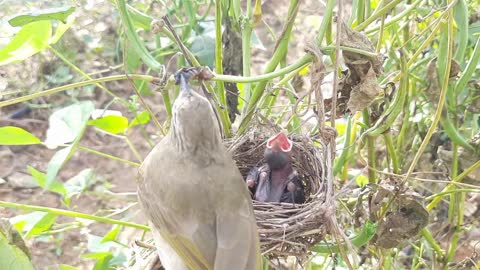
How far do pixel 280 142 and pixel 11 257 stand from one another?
867 millimetres

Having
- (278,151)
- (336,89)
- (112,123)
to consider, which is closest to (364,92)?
(336,89)

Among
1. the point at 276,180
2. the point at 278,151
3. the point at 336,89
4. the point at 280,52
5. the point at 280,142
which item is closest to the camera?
the point at 336,89

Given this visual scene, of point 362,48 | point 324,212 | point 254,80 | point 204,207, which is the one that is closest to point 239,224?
point 204,207

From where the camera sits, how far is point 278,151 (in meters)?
2.34

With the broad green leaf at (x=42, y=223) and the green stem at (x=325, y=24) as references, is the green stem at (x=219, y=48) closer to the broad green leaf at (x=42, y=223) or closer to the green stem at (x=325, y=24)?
the green stem at (x=325, y=24)

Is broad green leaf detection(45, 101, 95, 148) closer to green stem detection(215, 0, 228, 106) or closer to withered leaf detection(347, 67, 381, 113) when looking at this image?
green stem detection(215, 0, 228, 106)

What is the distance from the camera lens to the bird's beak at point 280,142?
2.23 m

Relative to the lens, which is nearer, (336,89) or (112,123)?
(336,89)

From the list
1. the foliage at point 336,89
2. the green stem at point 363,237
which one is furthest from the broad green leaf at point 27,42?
the green stem at point 363,237

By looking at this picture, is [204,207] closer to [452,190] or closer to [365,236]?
[365,236]

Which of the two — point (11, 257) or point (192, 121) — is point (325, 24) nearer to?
point (192, 121)

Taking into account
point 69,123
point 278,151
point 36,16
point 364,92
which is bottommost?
point 278,151

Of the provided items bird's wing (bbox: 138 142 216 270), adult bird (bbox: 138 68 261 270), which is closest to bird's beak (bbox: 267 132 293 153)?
adult bird (bbox: 138 68 261 270)

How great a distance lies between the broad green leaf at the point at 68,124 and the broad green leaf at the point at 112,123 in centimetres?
9
